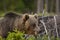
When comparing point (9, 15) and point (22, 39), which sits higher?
point (9, 15)

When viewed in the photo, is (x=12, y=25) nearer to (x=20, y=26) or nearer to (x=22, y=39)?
(x=20, y=26)

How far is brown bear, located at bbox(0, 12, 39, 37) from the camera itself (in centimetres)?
864

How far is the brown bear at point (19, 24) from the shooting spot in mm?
8640

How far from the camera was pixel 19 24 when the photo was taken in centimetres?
899

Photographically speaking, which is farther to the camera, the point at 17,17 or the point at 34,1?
the point at 34,1

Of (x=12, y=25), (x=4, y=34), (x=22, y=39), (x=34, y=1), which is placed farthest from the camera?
(x=34, y=1)

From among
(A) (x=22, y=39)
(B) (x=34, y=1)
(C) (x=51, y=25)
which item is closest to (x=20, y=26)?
(C) (x=51, y=25)

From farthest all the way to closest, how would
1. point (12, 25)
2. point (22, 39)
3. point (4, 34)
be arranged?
point (12, 25) → point (4, 34) → point (22, 39)

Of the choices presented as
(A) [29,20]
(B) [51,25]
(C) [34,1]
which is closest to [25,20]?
(A) [29,20]

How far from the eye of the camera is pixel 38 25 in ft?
29.8

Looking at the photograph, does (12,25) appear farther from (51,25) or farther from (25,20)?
(51,25)

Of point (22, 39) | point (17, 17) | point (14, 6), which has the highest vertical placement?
point (14, 6)

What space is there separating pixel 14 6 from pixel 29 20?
31.3 meters

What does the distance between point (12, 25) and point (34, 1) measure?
3039cm
